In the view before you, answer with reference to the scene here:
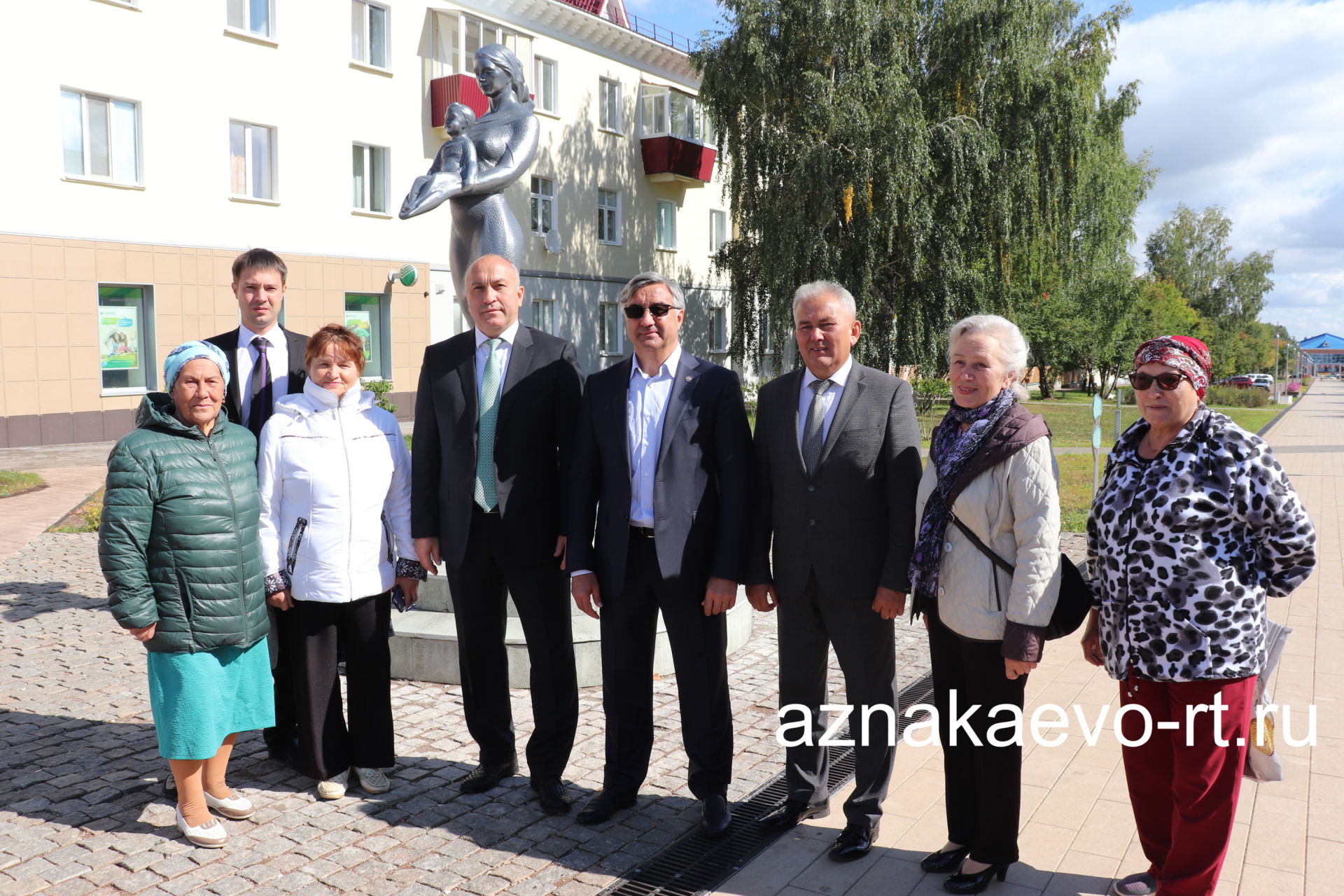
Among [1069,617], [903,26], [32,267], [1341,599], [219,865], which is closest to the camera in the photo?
[1069,617]

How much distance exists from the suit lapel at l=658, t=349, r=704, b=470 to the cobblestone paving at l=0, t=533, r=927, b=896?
4.81 feet

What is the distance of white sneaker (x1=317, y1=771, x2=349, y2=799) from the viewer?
426cm

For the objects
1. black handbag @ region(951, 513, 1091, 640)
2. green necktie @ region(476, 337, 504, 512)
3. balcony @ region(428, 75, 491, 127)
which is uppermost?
balcony @ region(428, 75, 491, 127)

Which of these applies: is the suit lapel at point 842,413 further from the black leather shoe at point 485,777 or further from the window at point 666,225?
the window at point 666,225

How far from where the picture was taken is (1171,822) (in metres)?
3.40

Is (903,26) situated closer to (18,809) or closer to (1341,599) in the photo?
(1341,599)

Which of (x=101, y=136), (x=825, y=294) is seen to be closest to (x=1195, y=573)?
(x=825, y=294)

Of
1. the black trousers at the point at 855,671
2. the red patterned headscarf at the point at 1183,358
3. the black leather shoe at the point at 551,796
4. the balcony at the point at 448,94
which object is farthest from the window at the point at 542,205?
the red patterned headscarf at the point at 1183,358

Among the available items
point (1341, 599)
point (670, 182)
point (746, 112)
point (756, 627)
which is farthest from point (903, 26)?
point (756, 627)

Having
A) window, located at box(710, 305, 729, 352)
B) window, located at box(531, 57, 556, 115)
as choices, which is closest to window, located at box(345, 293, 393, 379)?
window, located at box(531, 57, 556, 115)

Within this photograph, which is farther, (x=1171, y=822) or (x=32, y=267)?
(x=32, y=267)

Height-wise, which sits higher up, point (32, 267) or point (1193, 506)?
point (32, 267)

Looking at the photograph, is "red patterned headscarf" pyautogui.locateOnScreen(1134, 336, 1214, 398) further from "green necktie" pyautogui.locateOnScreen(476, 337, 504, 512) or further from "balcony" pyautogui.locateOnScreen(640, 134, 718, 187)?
"balcony" pyautogui.locateOnScreen(640, 134, 718, 187)

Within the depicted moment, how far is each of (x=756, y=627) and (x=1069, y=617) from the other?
409 centimetres
